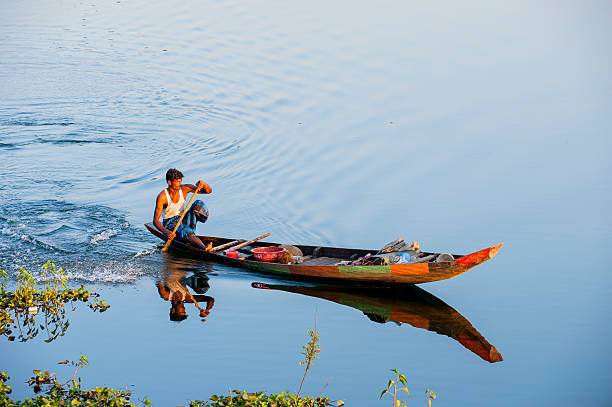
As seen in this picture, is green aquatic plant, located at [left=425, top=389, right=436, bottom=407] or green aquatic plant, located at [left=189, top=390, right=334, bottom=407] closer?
green aquatic plant, located at [left=425, top=389, right=436, bottom=407]

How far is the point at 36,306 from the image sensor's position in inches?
338

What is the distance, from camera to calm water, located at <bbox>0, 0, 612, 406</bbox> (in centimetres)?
793

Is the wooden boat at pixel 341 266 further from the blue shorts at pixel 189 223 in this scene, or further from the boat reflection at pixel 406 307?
the boat reflection at pixel 406 307

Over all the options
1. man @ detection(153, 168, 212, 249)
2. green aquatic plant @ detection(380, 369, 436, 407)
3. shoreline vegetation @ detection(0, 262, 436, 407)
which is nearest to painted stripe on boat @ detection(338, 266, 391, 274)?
shoreline vegetation @ detection(0, 262, 436, 407)

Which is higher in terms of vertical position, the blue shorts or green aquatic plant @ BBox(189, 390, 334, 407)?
the blue shorts

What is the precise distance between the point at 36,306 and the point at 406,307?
4405mm

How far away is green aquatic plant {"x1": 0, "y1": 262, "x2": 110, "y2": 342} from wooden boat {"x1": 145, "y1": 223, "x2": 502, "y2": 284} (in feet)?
5.54

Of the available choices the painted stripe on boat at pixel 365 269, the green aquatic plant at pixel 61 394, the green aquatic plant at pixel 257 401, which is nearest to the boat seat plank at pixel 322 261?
the painted stripe on boat at pixel 365 269

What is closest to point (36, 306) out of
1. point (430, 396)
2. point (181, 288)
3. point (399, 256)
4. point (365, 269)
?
point (181, 288)

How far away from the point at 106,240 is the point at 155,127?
19.0ft

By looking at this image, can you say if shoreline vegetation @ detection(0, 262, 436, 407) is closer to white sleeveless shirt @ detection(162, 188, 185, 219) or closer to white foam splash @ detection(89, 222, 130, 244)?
white foam splash @ detection(89, 222, 130, 244)

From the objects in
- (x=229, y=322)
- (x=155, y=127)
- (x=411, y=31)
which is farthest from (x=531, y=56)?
(x=229, y=322)

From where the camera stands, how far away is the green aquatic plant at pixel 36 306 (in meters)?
8.18

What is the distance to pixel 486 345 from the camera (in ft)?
27.3
